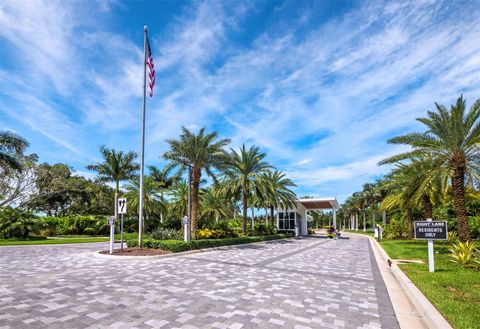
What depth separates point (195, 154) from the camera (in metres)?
20.2

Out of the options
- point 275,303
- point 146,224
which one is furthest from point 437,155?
point 146,224

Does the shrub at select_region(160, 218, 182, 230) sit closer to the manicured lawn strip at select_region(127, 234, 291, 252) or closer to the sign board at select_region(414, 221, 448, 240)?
the manicured lawn strip at select_region(127, 234, 291, 252)

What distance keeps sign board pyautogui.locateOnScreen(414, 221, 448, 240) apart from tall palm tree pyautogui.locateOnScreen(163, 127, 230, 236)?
13.2 m

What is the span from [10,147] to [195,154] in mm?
14402

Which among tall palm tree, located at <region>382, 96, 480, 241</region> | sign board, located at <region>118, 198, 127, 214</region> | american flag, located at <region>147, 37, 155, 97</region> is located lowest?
sign board, located at <region>118, 198, 127, 214</region>

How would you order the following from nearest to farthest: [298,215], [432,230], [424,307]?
[424,307]
[432,230]
[298,215]

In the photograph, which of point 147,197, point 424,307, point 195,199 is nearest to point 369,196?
point 147,197

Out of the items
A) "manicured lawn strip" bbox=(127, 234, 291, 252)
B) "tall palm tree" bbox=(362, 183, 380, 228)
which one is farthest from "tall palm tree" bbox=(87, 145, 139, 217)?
"tall palm tree" bbox=(362, 183, 380, 228)

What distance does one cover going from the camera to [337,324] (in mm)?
5277

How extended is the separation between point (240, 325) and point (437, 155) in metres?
15.4

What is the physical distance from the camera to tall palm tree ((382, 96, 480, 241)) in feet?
46.9

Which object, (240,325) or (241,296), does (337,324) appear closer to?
(240,325)

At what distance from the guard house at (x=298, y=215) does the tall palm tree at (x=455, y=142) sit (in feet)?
84.4

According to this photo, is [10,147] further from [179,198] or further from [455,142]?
[455,142]
